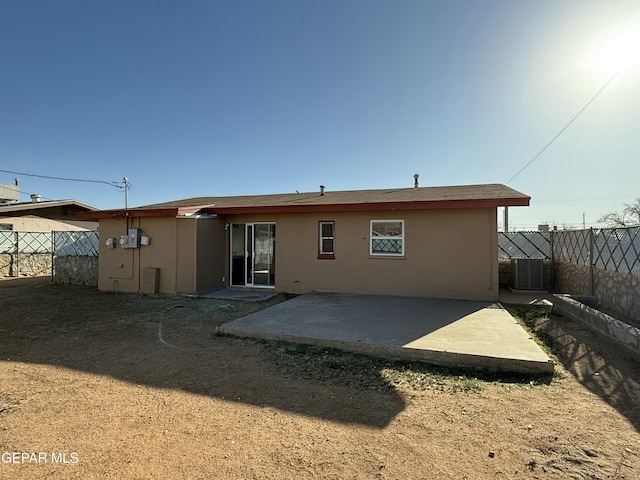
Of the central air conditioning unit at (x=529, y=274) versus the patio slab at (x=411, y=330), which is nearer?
the patio slab at (x=411, y=330)

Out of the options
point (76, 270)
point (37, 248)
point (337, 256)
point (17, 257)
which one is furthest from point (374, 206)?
point (37, 248)

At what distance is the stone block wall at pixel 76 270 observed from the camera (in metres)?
13.0

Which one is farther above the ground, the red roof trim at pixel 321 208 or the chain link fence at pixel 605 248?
the red roof trim at pixel 321 208

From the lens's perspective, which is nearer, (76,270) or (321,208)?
(321,208)

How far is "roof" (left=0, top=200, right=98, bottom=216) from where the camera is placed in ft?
48.3

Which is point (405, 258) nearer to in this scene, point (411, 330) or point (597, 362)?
point (411, 330)

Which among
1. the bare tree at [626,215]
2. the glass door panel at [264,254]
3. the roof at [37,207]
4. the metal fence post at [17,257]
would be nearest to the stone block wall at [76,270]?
the roof at [37,207]

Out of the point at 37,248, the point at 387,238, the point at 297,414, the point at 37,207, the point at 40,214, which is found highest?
the point at 37,207

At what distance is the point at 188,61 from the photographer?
36.3 feet

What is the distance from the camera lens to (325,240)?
9828 mm

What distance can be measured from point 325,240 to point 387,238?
69.6 inches

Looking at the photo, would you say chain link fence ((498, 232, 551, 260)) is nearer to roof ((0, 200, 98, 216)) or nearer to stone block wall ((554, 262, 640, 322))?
stone block wall ((554, 262, 640, 322))

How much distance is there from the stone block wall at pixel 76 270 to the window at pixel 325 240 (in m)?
9.00

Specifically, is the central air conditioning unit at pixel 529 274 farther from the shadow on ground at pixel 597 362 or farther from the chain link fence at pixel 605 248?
the shadow on ground at pixel 597 362
